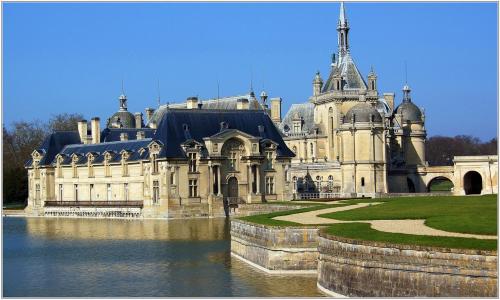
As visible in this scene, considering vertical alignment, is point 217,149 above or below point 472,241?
above

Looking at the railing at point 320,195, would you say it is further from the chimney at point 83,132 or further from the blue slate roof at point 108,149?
the chimney at point 83,132

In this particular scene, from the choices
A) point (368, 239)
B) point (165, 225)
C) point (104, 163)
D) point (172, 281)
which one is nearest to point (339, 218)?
point (172, 281)

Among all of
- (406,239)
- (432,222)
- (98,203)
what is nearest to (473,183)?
(98,203)

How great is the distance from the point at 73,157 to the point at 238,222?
4946 cm

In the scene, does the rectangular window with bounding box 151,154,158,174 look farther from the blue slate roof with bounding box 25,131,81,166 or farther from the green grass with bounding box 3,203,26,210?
the green grass with bounding box 3,203,26,210

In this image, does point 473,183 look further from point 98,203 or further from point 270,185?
point 98,203

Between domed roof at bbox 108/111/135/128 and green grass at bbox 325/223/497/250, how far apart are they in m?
78.9

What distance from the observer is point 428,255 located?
2653 cm

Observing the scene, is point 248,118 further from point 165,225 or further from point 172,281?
point 172,281

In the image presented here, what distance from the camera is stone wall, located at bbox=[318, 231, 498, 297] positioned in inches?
990

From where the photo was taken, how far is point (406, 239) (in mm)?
29359

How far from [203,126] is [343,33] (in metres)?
30.5

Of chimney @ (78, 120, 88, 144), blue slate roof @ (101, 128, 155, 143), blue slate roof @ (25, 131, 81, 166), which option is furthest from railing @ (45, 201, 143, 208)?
blue slate roof @ (101, 128, 155, 143)

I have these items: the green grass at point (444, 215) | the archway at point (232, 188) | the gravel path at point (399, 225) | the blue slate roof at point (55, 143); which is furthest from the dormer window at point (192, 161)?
the gravel path at point (399, 225)
